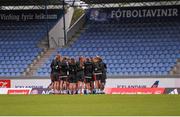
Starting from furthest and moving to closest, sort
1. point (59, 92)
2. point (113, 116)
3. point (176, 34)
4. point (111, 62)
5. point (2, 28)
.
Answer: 1. point (2, 28)
2. point (176, 34)
3. point (111, 62)
4. point (59, 92)
5. point (113, 116)

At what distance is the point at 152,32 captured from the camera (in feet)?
125

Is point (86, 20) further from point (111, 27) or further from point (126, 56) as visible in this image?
point (126, 56)

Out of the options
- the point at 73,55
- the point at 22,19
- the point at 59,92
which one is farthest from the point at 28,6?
the point at 59,92

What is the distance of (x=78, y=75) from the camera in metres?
27.1

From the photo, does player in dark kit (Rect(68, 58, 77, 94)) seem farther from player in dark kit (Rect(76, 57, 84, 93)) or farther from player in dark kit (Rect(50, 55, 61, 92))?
player in dark kit (Rect(50, 55, 61, 92))

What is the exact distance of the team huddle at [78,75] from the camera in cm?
2681

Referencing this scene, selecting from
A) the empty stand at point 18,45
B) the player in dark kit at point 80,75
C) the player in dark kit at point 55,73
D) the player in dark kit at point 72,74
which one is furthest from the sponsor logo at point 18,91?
the empty stand at point 18,45

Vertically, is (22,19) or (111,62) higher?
(22,19)

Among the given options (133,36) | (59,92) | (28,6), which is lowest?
(59,92)

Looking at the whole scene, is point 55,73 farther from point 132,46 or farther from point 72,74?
point 132,46

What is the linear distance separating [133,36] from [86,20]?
5.18 m

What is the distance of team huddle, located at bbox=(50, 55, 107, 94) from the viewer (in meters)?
26.8

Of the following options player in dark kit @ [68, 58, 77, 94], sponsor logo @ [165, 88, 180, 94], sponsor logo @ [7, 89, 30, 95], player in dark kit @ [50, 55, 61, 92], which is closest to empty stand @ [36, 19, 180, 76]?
sponsor logo @ [165, 88, 180, 94]

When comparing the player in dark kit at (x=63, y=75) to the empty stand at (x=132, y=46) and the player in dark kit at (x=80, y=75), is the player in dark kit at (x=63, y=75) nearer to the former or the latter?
the player in dark kit at (x=80, y=75)
